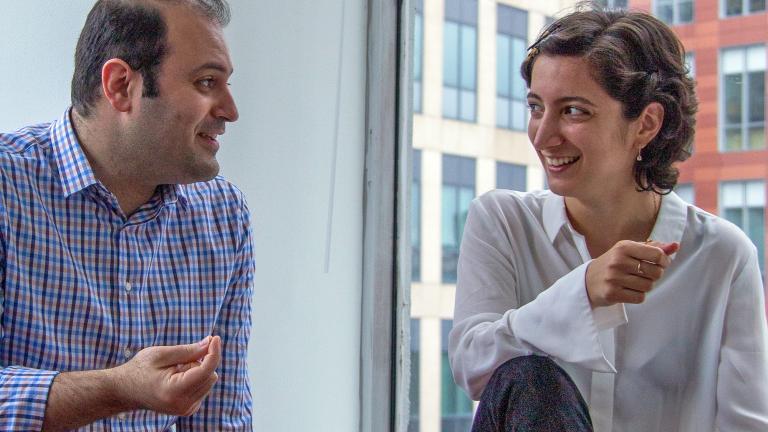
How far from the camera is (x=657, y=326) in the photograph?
1.59 metres

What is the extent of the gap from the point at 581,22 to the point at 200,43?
0.63 m

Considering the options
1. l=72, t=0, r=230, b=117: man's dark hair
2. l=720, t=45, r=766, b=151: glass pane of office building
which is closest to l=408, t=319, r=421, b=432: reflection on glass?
l=720, t=45, r=766, b=151: glass pane of office building

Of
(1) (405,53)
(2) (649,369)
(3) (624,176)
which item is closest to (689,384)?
(2) (649,369)

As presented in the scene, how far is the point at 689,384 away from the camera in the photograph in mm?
1605

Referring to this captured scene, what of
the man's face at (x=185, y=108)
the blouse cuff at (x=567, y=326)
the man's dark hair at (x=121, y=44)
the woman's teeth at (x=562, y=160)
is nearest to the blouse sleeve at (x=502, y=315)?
the blouse cuff at (x=567, y=326)

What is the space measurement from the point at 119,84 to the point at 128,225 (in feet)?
0.73

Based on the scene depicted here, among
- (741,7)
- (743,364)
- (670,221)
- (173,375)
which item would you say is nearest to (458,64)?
(741,7)

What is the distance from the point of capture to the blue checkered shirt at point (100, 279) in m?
1.41

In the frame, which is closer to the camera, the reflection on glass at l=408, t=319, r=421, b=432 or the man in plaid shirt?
the man in plaid shirt

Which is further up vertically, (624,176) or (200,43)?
(200,43)

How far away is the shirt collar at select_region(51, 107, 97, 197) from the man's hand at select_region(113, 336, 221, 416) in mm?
322

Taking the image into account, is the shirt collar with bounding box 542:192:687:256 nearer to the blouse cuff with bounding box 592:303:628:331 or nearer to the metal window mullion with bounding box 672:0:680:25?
the blouse cuff with bounding box 592:303:628:331

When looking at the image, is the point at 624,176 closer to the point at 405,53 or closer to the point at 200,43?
the point at 200,43

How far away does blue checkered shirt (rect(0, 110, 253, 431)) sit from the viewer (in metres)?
1.41
